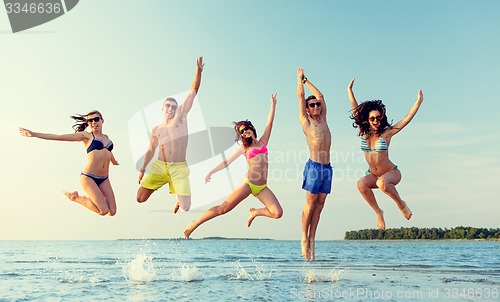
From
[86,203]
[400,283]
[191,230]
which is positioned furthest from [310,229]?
[400,283]

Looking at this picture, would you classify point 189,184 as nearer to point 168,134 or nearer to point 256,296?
point 168,134

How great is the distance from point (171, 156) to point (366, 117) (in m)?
4.59

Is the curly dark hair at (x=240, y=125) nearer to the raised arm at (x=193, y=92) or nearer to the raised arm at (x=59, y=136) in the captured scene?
the raised arm at (x=193, y=92)

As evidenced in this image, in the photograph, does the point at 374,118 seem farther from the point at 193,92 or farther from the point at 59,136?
the point at 59,136

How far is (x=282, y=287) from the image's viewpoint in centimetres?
2173

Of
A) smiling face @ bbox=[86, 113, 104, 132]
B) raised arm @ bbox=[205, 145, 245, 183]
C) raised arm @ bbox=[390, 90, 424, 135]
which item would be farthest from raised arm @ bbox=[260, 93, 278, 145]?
smiling face @ bbox=[86, 113, 104, 132]

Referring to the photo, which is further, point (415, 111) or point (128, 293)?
point (128, 293)

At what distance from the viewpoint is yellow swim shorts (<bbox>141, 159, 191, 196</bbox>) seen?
12.1 meters

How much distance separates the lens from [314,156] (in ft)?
39.3

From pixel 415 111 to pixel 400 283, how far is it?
1454cm

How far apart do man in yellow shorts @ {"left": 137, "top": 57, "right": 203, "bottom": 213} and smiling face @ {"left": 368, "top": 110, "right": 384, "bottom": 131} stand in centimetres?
398

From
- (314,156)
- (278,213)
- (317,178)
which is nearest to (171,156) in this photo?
(278,213)

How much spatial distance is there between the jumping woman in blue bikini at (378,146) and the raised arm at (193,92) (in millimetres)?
3615

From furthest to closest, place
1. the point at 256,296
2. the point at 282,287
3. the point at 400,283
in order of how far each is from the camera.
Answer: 1. the point at 400,283
2. the point at 282,287
3. the point at 256,296
